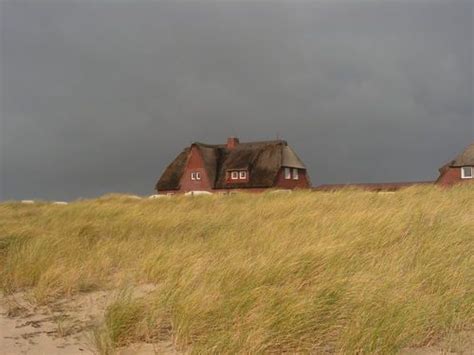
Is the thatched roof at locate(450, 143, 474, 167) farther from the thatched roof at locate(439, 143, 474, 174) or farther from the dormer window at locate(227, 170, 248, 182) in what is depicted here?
the dormer window at locate(227, 170, 248, 182)

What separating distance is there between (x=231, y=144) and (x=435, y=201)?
116 feet

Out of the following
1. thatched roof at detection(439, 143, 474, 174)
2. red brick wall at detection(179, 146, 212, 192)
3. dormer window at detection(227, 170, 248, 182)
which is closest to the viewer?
thatched roof at detection(439, 143, 474, 174)

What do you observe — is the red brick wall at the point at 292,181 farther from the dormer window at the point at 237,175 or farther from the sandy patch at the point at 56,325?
the sandy patch at the point at 56,325

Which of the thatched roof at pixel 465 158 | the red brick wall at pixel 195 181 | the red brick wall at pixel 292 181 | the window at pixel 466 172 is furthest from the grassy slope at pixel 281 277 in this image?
the window at pixel 466 172

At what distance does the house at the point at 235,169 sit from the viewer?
132ft

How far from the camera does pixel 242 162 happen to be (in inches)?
1635

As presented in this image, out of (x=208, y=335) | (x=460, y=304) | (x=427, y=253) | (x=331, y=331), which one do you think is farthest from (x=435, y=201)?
(x=208, y=335)

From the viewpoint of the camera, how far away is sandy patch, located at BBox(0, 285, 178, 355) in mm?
3531

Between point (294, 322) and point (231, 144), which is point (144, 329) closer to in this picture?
point (294, 322)

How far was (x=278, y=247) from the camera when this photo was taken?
19.4ft

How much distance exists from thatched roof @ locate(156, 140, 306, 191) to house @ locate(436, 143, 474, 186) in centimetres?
1276

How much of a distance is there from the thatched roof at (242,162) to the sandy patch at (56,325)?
114 feet

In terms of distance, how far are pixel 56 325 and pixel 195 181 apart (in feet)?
128

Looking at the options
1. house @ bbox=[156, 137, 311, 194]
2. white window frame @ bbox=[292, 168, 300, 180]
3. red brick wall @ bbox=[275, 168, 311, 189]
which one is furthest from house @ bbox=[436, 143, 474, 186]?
house @ bbox=[156, 137, 311, 194]
